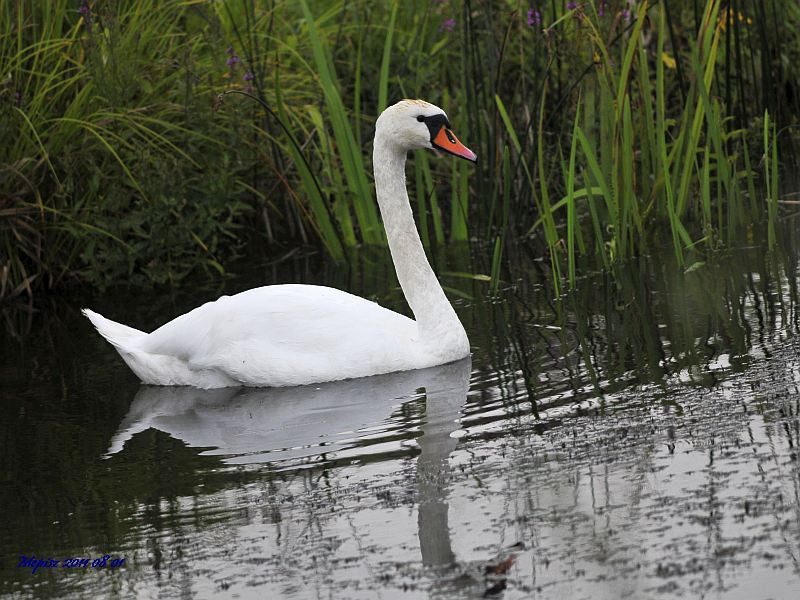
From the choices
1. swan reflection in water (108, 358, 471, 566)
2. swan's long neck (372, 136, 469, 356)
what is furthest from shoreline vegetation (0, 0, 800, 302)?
swan reflection in water (108, 358, 471, 566)

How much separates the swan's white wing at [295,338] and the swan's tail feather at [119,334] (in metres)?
0.21

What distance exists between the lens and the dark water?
3.78m

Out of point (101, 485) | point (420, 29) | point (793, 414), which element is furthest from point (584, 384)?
point (420, 29)

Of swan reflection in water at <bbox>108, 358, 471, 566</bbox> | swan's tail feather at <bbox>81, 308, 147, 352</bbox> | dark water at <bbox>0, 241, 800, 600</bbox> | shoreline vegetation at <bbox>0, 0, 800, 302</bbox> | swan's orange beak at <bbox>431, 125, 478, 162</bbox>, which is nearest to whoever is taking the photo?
dark water at <bbox>0, 241, 800, 600</bbox>

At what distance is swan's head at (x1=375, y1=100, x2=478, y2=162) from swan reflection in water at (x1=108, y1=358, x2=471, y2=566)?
1.05 meters

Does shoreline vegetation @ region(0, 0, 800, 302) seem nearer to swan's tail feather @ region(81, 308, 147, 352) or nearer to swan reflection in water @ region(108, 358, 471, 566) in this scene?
swan's tail feather @ region(81, 308, 147, 352)

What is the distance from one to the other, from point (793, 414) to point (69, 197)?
5517 mm

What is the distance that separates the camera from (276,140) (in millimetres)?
9094

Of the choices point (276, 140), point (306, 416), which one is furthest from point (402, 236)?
point (276, 140)

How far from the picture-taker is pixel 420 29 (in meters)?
10.6

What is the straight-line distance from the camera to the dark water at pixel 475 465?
3.78 metres

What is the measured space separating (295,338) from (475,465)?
6.26 feet

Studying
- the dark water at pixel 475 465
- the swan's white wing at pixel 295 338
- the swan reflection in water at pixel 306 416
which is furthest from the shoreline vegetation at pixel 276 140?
the swan reflection in water at pixel 306 416

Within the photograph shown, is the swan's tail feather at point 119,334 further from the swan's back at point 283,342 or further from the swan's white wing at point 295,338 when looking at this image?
the swan's white wing at point 295,338
